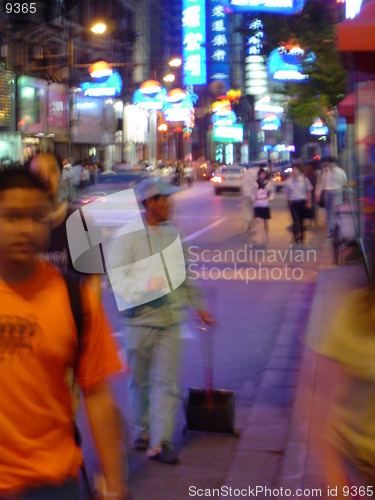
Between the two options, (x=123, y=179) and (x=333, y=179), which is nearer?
(x=333, y=179)

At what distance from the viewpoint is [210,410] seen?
626cm

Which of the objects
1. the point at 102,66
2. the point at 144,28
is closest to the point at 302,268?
the point at 102,66

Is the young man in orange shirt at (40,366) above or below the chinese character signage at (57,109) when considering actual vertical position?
below

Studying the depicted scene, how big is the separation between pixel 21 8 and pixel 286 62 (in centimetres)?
897

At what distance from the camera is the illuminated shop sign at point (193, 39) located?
51.4 meters

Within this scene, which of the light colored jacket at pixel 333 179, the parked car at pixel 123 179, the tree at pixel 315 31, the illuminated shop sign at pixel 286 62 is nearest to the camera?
the illuminated shop sign at pixel 286 62

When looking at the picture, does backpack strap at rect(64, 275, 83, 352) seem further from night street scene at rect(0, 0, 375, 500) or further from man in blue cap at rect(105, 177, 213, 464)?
man in blue cap at rect(105, 177, 213, 464)

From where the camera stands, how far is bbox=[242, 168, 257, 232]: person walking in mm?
19328

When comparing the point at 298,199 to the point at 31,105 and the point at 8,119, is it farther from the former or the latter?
the point at 31,105

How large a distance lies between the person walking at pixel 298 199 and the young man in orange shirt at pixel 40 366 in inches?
635

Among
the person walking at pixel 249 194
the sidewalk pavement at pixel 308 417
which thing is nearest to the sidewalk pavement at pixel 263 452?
the sidewalk pavement at pixel 308 417

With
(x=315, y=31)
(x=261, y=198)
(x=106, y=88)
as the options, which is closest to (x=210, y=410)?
(x=315, y=31)

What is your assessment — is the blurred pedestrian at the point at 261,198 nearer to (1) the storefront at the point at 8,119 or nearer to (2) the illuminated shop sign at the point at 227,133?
(1) the storefront at the point at 8,119

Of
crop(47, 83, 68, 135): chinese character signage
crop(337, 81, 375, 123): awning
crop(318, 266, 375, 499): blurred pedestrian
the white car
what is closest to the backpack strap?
crop(318, 266, 375, 499): blurred pedestrian
